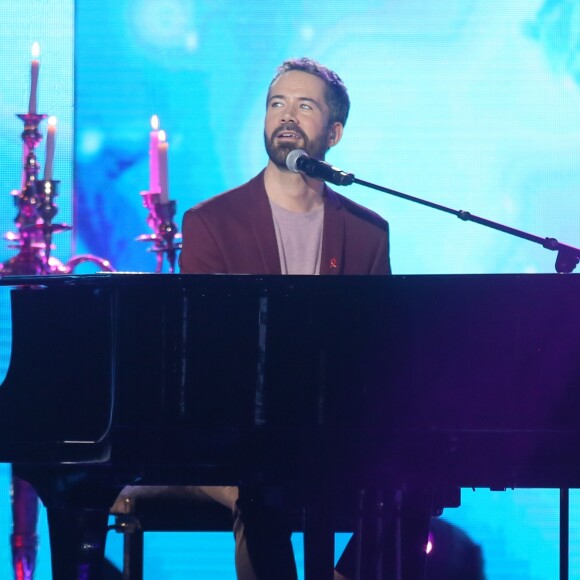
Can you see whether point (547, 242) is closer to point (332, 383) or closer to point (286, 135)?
point (332, 383)

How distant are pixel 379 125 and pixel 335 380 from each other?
1.79 meters

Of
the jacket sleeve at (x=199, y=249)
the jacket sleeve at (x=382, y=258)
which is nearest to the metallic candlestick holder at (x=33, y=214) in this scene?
the jacket sleeve at (x=199, y=249)

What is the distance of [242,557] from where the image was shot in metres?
2.29

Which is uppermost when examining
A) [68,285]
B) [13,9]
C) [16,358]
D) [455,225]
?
[13,9]

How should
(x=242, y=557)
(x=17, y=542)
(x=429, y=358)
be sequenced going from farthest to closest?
(x=17, y=542)
(x=242, y=557)
(x=429, y=358)

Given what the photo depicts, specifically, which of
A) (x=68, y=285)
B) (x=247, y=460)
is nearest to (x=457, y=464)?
(x=247, y=460)

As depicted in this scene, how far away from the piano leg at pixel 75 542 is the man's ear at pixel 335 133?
1.57m

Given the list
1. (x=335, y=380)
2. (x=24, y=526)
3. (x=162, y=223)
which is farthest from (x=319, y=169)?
(x=24, y=526)

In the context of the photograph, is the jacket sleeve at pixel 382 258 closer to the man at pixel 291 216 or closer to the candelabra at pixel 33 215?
the man at pixel 291 216

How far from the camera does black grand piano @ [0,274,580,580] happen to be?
78.4 inches

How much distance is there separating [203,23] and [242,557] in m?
2.02

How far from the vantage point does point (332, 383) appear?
6.52 feet

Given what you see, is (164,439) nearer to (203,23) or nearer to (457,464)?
(457,464)

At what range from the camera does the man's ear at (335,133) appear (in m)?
3.30
